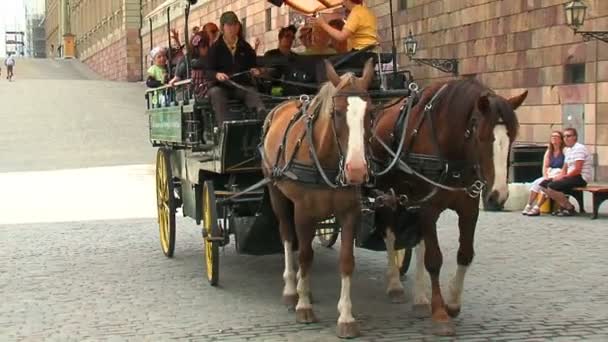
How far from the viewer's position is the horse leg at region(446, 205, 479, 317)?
6.41 metres

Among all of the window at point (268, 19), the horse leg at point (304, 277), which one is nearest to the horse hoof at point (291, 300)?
the horse leg at point (304, 277)

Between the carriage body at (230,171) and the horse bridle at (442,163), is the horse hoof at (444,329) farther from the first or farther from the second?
the carriage body at (230,171)

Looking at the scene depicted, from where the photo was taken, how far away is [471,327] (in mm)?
6566

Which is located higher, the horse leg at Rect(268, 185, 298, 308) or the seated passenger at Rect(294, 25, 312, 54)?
the seated passenger at Rect(294, 25, 312, 54)

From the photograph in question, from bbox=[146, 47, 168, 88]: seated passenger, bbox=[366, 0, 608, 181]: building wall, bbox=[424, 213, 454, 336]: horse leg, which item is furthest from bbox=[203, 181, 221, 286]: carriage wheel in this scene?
bbox=[366, 0, 608, 181]: building wall

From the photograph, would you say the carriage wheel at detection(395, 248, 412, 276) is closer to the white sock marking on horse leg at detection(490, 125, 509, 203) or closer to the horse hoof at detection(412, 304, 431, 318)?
the horse hoof at detection(412, 304, 431, 318)

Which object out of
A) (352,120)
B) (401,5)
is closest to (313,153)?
(352,120)

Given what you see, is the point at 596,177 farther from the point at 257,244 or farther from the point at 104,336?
the point at 104,336

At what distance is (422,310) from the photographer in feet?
22.8

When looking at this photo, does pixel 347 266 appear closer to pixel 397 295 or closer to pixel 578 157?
pixel 397 295

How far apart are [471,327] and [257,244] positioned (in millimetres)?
2037

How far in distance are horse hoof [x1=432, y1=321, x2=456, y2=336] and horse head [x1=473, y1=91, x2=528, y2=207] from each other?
1.00 metres

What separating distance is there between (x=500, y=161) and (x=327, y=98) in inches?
49.7

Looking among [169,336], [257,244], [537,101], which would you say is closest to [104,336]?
[169,336]
